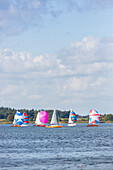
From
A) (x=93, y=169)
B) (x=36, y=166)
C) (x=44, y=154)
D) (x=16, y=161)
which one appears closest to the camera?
(x=93, y=169)

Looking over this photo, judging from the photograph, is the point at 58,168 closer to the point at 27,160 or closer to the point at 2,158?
the point at 27,160

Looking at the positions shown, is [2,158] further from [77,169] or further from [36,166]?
[77,169]

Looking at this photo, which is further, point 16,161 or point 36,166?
point 16,161

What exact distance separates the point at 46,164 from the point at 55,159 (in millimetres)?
5556

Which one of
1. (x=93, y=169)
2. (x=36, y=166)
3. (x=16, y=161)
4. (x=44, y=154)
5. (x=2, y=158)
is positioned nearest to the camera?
(x=93, y=169)

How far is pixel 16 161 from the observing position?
63.3 m

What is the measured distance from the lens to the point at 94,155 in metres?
70.2

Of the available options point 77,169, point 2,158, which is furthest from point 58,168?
point 2,158

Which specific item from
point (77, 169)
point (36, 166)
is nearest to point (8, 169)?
point (36, 166)

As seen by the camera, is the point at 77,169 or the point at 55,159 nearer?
the point at 77,169

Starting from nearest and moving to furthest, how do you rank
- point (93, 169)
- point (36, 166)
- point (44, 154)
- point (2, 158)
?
point (93, 169) → point (36, 166) → point (2, 158) → point (44, 154)

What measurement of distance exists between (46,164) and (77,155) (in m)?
12.2

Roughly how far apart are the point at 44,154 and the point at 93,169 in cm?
2008

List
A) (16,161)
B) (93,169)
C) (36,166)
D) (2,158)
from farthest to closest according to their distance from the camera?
(2,158)
(16,161)
(36,166)
(93,169)
